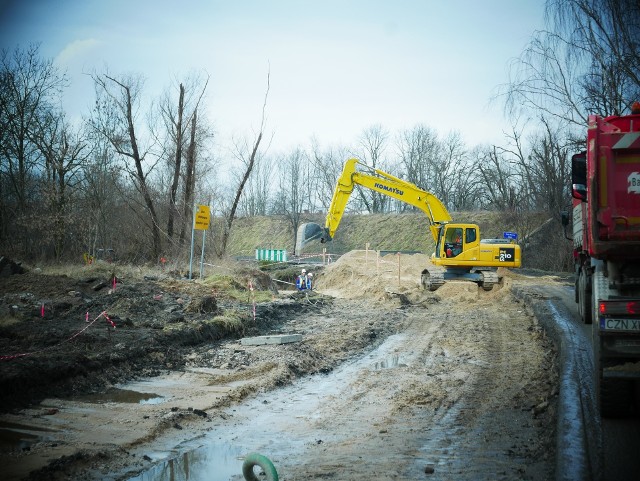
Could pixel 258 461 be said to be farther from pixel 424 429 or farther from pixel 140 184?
pixel 140 184

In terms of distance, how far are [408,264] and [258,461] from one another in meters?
29.4

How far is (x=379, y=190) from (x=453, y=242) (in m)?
3.62

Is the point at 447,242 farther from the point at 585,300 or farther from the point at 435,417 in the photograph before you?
the point at 435,417

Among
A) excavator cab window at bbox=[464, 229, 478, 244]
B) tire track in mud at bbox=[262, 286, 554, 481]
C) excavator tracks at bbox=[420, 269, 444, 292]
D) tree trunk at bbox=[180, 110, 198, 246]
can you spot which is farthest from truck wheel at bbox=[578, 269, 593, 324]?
tree trunk at bbox=[180, 110, 198, 246]

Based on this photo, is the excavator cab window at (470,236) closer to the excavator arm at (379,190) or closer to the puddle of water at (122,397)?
the excavator arm at (379,190)

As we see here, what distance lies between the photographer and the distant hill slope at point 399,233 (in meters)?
37.1

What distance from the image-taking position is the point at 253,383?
860 centimetres

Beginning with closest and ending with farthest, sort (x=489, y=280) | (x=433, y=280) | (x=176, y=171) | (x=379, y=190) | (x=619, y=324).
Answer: (x=619, y=324)
(x=489, y=280)
(x=433, y=280)
(x=379, y=190)
(x=176, y=171)

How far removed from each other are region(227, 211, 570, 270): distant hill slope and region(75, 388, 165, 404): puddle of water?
2846 centimetres

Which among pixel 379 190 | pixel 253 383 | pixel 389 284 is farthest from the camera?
pixel 389 284

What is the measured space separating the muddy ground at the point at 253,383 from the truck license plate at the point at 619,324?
1.23 meters

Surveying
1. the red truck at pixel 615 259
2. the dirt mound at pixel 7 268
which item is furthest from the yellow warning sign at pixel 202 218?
the red truck at pixel 615 259

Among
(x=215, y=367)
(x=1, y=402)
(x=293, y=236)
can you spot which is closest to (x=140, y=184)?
(x=215, y=367)

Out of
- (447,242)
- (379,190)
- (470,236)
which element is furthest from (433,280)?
(379,190)
